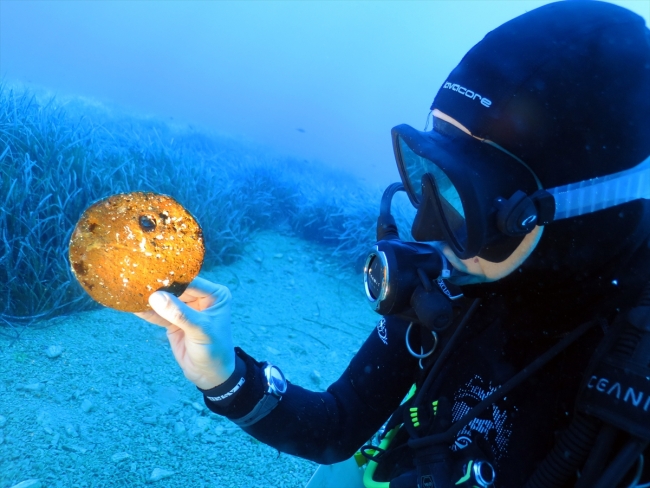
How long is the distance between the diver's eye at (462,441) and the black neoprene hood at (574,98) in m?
0.95

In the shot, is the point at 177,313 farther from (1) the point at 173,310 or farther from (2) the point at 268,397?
(2) the point at 268,397

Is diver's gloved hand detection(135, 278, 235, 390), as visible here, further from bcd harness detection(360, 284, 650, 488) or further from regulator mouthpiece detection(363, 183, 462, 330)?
bcd harness detection(360, 284, 650, 488)

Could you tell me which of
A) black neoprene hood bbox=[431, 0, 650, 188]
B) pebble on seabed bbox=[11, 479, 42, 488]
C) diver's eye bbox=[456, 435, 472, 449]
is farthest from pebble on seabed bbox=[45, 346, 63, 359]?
black neoprene hood bbox=[431, 0, 650, 188]

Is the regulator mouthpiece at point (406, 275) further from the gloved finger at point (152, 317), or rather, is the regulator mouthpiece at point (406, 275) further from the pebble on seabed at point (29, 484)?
the pebble on seabed at point (29, 484)

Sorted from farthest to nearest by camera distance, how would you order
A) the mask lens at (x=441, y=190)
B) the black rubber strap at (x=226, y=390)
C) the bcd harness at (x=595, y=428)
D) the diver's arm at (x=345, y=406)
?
1. the diver's arm at (x=345, y=406)
2. the black rubber strap at (x=226, y=390)
3. the mask lens at (x=441, y=190)
4. the bcd harness at (x=595, y=428)

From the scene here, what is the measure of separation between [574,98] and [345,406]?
1.63 m

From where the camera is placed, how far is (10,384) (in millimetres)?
2570

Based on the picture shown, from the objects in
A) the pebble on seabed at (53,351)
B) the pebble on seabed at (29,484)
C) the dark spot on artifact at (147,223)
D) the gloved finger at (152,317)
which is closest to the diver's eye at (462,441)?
the gloved finger at (152,317)

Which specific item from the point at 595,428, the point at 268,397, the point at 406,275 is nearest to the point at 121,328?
the point at 268,397

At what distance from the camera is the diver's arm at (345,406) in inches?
77.8

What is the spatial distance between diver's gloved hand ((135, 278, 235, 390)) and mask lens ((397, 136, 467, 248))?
94cm

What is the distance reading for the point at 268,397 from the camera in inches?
75.7

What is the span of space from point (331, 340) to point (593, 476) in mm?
3357

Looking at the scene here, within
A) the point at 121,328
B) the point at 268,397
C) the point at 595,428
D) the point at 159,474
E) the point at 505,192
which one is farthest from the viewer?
the point at 121,328
